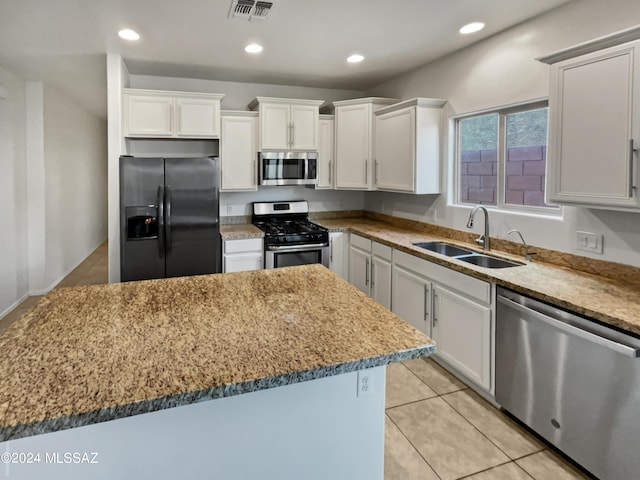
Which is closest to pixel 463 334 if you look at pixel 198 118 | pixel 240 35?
pixel 240 35

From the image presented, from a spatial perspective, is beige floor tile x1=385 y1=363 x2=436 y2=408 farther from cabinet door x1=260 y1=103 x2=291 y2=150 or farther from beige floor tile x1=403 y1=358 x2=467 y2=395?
cabinet door x1=260 y1=103 x2=291 y2=150

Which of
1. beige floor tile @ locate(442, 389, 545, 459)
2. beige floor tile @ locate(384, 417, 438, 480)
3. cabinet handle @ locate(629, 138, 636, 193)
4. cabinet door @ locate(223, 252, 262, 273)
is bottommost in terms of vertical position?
beige floor tile @ locate(384, 417, 438, 480)

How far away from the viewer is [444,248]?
3.51 meters

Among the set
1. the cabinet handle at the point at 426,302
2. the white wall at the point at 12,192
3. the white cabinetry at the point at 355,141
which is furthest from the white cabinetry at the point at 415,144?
the white wall at the point at 12,192

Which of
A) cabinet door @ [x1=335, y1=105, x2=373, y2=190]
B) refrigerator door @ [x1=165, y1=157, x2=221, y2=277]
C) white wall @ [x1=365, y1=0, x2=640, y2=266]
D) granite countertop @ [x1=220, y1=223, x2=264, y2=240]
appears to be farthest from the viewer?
cabinet door @ [x1=335, y1=105, x2=373, y2=190]

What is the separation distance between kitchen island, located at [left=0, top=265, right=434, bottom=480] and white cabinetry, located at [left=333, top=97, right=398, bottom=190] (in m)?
3.02

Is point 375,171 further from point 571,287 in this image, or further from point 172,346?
point 172,346

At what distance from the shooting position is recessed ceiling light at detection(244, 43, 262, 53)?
3.36 meters

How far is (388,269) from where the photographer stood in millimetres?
3633

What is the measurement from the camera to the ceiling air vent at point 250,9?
2.53m

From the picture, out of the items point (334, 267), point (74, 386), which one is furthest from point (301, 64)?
point (74, 386)

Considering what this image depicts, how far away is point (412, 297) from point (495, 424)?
1138 mm

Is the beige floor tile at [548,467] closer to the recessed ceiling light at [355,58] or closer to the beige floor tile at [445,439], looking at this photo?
the beige floor tile at [445,439]

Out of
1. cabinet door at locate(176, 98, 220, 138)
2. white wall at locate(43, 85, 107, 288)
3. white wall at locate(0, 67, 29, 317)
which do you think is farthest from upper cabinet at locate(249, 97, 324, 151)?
white wall at locate(43, 85, 107, 288)
